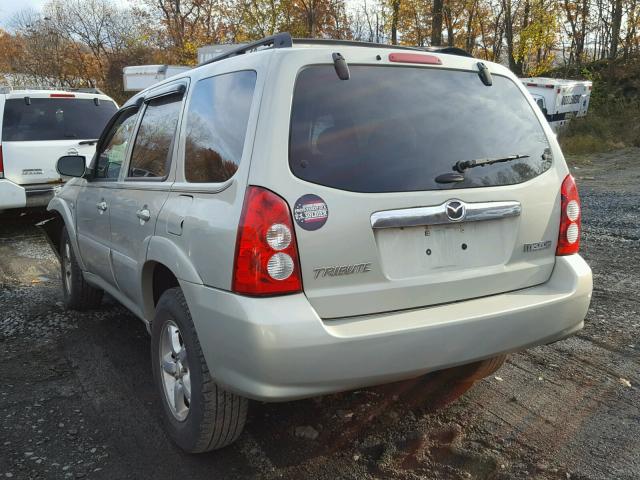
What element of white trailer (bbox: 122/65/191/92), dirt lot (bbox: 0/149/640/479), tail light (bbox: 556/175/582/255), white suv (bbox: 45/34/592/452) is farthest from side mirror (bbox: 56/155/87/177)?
white trailer (bbox: 122/65/191/92)

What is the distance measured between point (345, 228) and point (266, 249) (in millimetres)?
333

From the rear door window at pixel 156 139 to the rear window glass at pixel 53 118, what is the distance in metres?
5.27

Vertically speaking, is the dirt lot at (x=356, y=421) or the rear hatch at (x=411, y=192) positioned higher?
the rear hatch at (x=411, y=192)

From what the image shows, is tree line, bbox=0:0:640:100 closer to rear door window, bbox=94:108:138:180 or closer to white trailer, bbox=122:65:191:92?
white trailer, bbox=122:65:191:92

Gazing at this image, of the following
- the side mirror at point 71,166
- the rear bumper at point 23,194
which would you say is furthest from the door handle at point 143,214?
the rear bumper at point 23,194

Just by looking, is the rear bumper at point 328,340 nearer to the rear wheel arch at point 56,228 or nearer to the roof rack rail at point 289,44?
the roof rack rail at point 289,44

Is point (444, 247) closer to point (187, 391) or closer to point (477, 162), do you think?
point (477, 162)

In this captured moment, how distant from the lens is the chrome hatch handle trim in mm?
2311

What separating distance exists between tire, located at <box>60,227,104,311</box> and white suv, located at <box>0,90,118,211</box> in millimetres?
3195

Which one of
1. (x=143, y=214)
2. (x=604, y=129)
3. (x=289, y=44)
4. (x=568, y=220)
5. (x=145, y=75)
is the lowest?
(x=604, y=129)

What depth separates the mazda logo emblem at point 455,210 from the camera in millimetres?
2422

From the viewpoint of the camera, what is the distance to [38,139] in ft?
26.0

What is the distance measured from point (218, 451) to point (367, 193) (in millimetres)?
1502

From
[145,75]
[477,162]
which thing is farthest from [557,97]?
[477,162]
